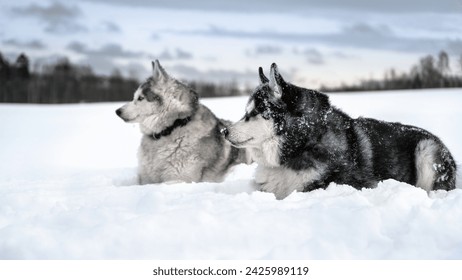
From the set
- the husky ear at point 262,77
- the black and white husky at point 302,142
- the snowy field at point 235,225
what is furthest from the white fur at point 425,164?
the husky ear at point 262,77

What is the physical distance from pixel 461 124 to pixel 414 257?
50.2 feet

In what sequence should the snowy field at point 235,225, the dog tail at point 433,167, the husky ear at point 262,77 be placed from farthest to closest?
the dog tail at point 433,167, the husky ear at point 262,77, the snowy field at point 235,225

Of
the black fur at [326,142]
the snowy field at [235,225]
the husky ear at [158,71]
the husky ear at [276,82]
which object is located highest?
the husky ear at [158,71]

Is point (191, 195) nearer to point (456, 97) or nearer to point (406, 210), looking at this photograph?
point (406, 210)

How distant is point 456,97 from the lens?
19.0 m

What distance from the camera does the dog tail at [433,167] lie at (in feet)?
21.6

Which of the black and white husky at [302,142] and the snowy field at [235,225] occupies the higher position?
the black and white husky at [302,142]

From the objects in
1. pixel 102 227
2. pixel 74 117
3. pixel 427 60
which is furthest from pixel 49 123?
pixel 102 227

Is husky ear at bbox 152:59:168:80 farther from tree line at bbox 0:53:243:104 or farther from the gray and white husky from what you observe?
tree line at bbox 0:53:243:104

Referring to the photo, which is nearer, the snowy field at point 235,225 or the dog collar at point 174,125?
the snowy field at point 235,225

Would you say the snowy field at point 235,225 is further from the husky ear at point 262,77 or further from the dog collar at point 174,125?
the dog collar at point 174,125

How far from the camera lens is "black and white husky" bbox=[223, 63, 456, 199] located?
19.5ft

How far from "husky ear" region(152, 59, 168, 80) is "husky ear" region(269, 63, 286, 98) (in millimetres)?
3362

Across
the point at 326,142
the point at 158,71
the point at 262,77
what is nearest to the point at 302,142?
the point at 326,142
